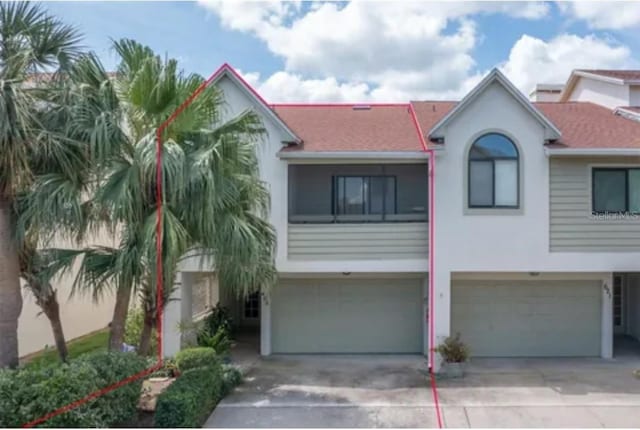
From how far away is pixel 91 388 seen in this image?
743cm

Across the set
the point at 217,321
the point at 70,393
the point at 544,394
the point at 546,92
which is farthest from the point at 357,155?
the point at 546,92

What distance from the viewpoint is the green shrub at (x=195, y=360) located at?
10500mm

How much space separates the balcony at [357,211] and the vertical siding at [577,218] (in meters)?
3.44

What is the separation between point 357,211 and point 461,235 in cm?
311

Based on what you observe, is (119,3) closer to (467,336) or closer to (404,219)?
(404,219)

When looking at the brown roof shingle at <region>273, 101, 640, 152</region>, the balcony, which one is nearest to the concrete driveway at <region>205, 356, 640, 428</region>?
the balcony

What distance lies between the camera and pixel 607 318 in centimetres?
1396

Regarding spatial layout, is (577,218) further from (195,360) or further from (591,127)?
(195,360)

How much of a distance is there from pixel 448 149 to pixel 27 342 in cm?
1278

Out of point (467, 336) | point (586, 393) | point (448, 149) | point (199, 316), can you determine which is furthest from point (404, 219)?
point (199, 316)

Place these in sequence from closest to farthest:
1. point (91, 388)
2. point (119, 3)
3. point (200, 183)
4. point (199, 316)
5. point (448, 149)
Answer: point (91, 388) → point (200, 183) → point (119, 3) → point (448, 149) → point (199, 316)
